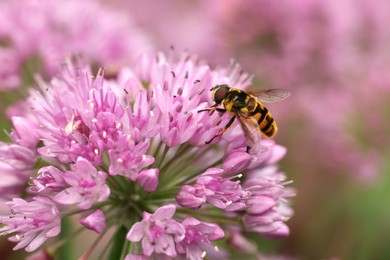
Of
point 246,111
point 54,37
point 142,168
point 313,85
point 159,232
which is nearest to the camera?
point 159,232

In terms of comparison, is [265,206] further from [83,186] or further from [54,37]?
[54,37]

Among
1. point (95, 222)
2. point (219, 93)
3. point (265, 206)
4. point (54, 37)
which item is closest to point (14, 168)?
point (95, 222)

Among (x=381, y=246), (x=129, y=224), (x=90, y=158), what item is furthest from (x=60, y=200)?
(x=381, y=246)

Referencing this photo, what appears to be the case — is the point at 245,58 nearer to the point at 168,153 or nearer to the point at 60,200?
the point at 168,153

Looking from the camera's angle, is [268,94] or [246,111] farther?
[268,94]

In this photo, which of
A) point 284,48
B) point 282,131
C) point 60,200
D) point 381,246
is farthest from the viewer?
point 282,131

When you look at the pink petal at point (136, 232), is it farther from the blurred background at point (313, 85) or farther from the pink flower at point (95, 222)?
the blurred background at point (313, 85)
